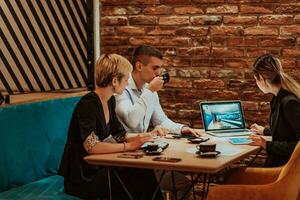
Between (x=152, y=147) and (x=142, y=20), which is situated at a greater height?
(x=142, y=20)

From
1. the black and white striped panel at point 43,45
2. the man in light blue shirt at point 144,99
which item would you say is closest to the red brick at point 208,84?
the man in light blue shirt at point 144,99

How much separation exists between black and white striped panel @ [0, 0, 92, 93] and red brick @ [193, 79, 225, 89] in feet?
3.73

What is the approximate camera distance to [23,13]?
4.66m

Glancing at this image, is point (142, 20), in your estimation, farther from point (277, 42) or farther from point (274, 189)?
point (274, 189)

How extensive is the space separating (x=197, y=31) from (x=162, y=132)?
1.18 m

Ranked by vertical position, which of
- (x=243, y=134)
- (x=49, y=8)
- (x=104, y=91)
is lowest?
(x=243, y=134)

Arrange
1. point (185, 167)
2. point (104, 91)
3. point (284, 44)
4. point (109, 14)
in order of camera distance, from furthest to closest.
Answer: point (109, 14) → point (284, 44) → point (104, 91) → point (185, 167)

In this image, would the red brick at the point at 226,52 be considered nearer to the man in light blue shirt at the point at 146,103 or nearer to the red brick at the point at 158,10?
the red brick at the point at 158,10

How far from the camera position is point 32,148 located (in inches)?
147

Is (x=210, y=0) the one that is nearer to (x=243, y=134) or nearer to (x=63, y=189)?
(x=243, y=134)

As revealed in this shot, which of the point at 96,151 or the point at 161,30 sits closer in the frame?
the point at 96,151

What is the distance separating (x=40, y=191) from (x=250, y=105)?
6.42ft

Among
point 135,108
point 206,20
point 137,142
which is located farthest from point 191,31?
point 137,142

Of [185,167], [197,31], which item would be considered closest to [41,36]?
[197,31]
